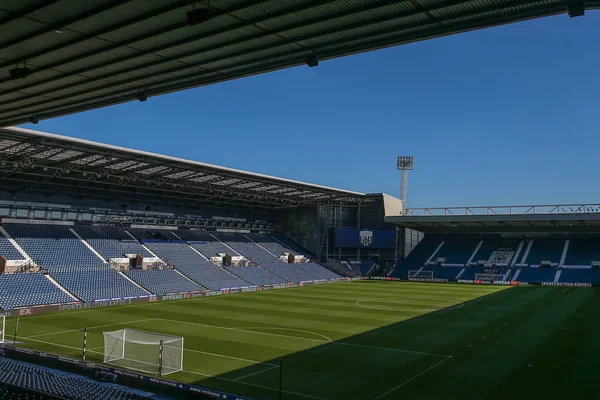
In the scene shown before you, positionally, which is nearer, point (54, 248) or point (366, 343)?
point (366, 343)

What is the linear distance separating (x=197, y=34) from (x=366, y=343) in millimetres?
16508

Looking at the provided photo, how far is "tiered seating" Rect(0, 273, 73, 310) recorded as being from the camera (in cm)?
3170

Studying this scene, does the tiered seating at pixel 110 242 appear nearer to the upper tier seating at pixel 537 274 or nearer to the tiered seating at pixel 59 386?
the tiered seating at pixel 59 386

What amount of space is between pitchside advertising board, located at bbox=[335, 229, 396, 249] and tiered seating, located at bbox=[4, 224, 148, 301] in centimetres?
3375

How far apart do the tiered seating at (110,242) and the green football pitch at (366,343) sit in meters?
9.68

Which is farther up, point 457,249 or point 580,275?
point 457,249

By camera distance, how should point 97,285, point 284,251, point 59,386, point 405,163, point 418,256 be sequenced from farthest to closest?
point 405,163
point 418,256
point 284,251
point 97,285
point 59,386

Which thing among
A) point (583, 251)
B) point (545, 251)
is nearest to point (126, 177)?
point (545, 251)

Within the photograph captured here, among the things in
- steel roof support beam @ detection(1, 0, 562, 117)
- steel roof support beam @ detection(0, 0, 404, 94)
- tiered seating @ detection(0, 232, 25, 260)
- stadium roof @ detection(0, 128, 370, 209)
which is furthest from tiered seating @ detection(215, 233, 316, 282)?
steel roof support beam @ detection(0, 0, 404, 94)

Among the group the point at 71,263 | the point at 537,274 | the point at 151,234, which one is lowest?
the point at 537,274

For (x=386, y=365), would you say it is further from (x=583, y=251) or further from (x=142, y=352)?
(x=583, y=251)

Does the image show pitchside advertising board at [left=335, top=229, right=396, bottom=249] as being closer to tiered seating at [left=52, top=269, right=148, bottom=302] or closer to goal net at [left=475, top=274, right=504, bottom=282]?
goal net at [left=475, top=274, right=504, bottom=282]

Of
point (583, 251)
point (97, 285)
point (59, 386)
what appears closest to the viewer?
point (59, 386)

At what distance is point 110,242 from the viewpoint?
4638cm
